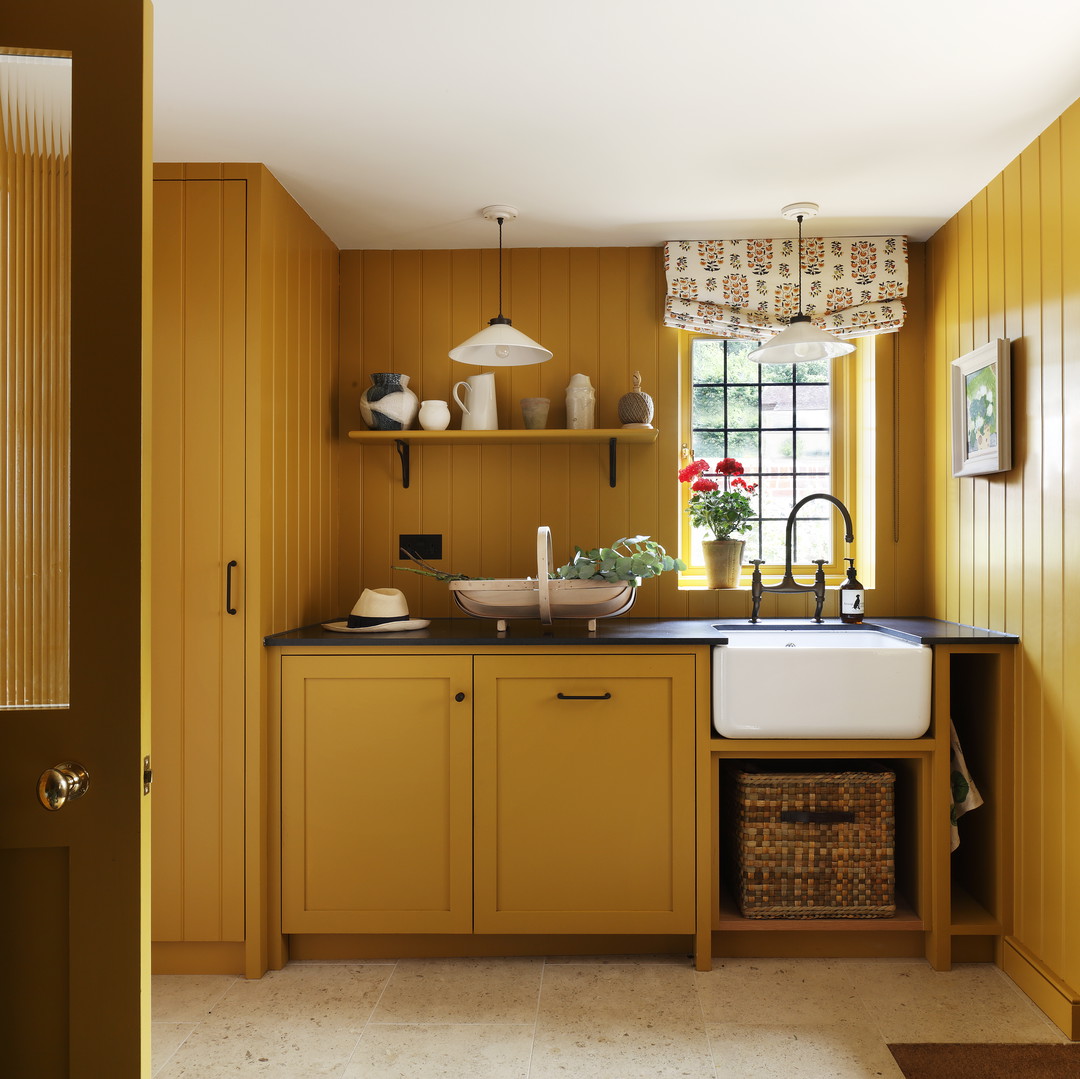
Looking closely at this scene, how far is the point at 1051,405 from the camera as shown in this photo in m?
2.21

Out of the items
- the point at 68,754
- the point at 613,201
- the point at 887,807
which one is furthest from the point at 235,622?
the point at 887,807

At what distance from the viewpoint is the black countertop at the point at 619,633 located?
2.49m

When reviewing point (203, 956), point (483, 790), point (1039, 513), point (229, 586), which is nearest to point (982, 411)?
point (1039, 513)

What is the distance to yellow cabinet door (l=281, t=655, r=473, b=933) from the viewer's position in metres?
2.51

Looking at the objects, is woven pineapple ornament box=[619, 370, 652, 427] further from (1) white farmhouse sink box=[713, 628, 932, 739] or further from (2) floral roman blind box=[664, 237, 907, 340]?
(1) white farmhouse sink box=[713, 628, 932, 739]

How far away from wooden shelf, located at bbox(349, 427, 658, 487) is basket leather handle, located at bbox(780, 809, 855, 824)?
1.29 metres

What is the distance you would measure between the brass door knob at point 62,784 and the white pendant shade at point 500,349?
1746mm

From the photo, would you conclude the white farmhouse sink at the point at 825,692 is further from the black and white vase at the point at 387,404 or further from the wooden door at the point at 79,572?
the wooden door at the point at 79,572

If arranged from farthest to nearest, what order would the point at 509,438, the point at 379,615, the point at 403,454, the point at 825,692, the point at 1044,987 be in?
the point at 403,454 < the point at 509,438 < the point at 379,615 < the point at 825,692 < the point at 1044,987

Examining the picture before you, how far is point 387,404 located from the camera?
2.99 meters

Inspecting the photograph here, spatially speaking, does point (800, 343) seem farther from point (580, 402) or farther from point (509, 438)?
point (509, 438)

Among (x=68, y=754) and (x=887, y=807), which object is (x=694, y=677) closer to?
(x=887, y=807)

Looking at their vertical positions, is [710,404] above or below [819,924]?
above

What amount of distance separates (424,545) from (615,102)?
1648 millimetres
